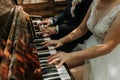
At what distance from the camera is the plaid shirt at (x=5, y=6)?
1.80 meters

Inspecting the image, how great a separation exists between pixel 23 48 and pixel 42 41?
41 centimetres

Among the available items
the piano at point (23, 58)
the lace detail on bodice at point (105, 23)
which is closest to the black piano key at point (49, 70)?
the piano at point (23, 58)

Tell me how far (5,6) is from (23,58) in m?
0.64

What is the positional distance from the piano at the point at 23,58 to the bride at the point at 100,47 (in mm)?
67

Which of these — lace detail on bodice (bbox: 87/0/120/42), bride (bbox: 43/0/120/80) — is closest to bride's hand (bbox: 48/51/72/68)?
bride (bbox: 43/0/120/80)

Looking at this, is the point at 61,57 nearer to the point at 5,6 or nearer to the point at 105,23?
the point at 105,23

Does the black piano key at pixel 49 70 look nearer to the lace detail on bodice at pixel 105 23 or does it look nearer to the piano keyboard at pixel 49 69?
the piano keyboard at pixel 49 69

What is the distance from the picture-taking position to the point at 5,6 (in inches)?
73.9

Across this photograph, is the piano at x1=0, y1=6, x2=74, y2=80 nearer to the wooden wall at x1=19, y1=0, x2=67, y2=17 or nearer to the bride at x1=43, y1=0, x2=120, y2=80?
the bride at x1=43, y1=0, x2=120, y2=80

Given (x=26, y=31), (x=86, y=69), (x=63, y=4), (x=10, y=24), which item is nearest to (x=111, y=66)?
(x=86, y=69)

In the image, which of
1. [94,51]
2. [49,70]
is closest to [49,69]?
[49,70]

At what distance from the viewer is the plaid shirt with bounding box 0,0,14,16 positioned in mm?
1800

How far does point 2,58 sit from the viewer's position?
4.35 ft

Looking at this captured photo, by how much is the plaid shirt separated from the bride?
0.37 meters
